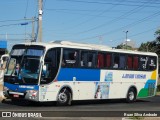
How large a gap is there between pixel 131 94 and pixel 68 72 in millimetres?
6586

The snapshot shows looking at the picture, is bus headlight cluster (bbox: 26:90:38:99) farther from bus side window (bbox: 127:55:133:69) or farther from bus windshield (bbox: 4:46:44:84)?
bus side window (bbox: 127:55:133:69)

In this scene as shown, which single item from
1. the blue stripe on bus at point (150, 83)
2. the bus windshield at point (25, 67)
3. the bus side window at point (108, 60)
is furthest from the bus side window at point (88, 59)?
the blue stripe on bus at point (150, 83)

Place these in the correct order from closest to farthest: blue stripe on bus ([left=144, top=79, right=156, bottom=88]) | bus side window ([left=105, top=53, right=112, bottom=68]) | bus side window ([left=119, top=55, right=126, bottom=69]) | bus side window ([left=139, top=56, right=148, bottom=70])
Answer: bus side window ([left=105, top=53, right=112, bottom=68]) < bus side window ([left=119, top=55, right=126, bottom=69]) < bus side window ([left=139, top=56, right=148, bottom=70]) < blue stripe on bus ([left=144, top=79, right=156, bottom=88])

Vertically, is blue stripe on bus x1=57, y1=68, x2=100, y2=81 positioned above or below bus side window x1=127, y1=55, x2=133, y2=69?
below

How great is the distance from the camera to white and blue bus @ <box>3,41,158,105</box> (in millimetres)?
19650

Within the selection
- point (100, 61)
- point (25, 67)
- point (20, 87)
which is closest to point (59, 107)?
point (20, 87)

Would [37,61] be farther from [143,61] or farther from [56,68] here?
[143,61]

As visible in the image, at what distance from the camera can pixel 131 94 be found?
86.2ft

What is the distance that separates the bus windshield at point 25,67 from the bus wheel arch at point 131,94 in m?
8.00

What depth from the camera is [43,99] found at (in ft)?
64.7

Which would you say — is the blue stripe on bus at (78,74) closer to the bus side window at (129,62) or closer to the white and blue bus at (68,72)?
the white and blue bus at (68,72)

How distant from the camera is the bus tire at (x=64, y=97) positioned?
67.9 feet

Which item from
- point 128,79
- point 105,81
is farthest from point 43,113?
point 128,79

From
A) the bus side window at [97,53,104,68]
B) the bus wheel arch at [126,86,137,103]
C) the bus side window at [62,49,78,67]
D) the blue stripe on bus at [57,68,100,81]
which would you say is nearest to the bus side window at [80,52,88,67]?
the blue stripe on bus at [57,68,100,81]
